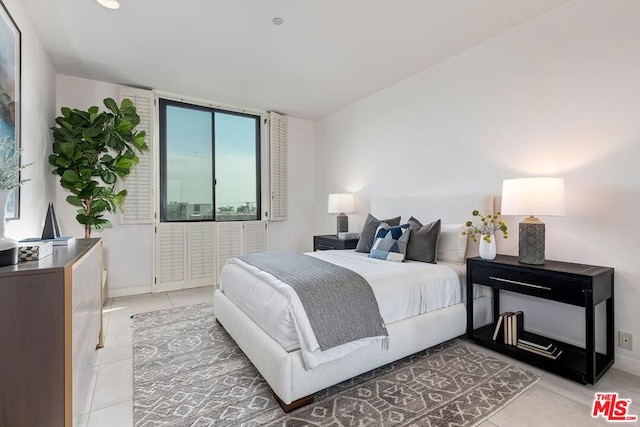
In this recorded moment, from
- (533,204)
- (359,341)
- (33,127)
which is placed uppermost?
(33,127)

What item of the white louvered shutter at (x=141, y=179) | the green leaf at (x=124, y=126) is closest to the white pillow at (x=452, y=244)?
the green leaf at (x=124, y=126)

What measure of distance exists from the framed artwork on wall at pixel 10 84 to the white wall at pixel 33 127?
12cm

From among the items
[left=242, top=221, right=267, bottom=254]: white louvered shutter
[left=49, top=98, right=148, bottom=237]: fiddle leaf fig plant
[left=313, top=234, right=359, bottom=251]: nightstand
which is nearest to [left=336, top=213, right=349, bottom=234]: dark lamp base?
[left=313, top=234, right=359, bottom=251]: nightstand

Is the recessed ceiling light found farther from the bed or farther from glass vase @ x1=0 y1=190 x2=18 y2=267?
the bed

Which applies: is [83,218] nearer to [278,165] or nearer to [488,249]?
[278,165]

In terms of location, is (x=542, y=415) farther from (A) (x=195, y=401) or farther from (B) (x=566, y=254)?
(A) (x=195, y=401)

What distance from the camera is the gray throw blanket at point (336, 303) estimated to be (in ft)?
5.78

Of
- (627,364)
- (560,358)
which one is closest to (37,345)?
(560,358)

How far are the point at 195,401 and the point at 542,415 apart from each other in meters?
1.95

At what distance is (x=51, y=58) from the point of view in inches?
Result: 127

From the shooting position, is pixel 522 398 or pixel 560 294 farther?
pixel 560 294

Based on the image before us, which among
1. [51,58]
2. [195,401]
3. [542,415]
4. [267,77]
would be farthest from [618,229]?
[51,58]

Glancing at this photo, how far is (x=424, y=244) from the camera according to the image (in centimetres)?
280

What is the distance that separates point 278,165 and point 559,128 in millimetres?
3743
